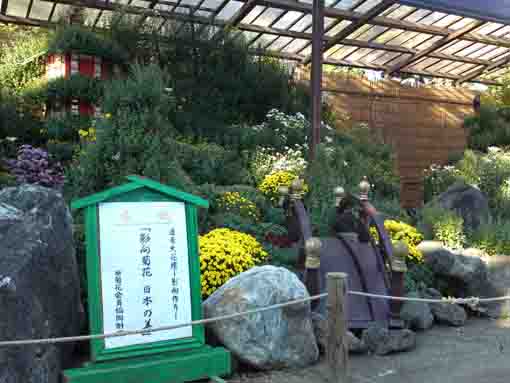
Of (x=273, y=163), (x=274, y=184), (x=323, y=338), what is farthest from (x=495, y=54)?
(x=323, y=338)

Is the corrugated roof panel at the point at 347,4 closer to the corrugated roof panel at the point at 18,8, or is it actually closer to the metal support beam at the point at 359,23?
the metal support beam at the point at 359,23

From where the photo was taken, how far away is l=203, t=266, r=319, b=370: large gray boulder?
3963 mm

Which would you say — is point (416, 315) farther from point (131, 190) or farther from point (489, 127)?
point (489, 127)

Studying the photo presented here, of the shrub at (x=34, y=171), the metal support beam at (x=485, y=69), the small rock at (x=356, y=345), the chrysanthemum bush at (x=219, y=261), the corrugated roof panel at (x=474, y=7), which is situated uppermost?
the metal support beam at (x=485, y=69)

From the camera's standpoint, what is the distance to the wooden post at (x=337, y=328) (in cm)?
314

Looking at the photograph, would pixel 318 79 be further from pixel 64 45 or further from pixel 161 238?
pixel 161 238

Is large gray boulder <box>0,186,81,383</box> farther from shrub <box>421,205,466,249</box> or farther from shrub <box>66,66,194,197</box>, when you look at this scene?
shrub <box>421,205,466,249</box>

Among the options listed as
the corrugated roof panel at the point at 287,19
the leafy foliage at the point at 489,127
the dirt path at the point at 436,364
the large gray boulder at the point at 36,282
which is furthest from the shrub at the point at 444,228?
the corrugated roof panel at the point at 287,19

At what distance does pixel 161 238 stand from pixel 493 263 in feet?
14.0

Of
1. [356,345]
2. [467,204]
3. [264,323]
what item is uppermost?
[467,204]

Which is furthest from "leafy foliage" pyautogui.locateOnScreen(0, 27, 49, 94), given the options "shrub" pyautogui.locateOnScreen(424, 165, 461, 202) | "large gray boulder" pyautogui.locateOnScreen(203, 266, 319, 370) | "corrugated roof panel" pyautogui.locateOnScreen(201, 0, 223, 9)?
"shrub" pyautogui.locateOnScreen(424, 165, 461, 202)

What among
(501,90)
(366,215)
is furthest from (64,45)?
(501,90)

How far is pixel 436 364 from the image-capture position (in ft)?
14.3

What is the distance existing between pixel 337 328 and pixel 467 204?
228 inches
